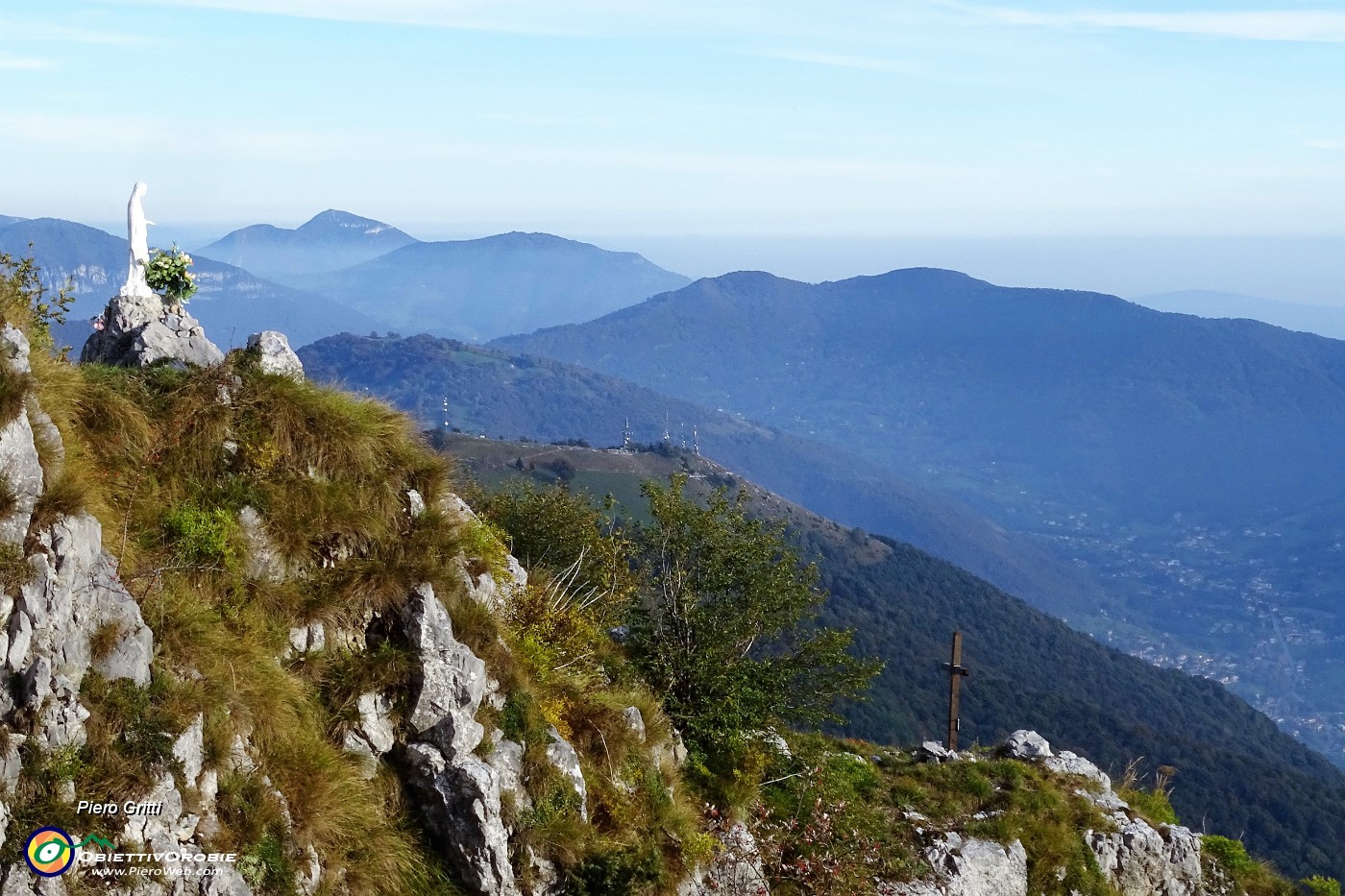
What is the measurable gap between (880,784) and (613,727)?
8.06 metres

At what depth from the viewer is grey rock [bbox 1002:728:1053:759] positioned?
21.9 metres

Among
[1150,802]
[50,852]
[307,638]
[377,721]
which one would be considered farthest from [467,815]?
[1150,802]

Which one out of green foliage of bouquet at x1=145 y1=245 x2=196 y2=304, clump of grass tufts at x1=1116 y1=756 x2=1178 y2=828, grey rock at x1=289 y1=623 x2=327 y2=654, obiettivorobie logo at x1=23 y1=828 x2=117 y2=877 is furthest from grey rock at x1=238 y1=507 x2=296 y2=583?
clump of grass tufts at x1=1116 y1=756 x2=1178 y2=828

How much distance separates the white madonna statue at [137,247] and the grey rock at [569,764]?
901 centimetres

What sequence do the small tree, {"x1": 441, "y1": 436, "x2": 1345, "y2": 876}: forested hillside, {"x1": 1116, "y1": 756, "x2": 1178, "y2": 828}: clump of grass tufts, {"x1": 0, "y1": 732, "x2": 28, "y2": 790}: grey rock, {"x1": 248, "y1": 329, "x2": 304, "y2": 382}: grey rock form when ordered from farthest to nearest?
{"x1": 441, "y1": 436, "x2": 1345, "y2": 876}: forested hillside, {"x1": 1116, "y1": 756, "x2": 1178, "y2": 828}: clump of grass tufts, the small tree, {"x1": 248, "y1": 329, "x2": 304, "y2": 382}: grey rock, {"x1": 0, "y1": 732, "x2": 28, "y2": 790}: grey rock

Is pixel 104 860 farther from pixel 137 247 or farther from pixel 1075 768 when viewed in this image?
pixel 1075 768

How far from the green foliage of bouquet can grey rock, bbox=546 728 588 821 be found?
28.9 ft

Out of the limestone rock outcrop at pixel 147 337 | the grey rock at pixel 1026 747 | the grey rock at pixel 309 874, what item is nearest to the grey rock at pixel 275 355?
the limestone rock outcrop at pixel 147 337

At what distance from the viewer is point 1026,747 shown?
22156 millimetres

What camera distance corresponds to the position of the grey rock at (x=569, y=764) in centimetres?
1180

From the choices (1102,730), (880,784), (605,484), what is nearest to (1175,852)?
(880,784)

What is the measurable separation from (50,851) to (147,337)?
7.34 m

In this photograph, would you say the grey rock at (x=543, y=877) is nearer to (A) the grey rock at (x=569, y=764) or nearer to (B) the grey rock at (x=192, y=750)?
(A) the grey rock at (x=569, y=764)

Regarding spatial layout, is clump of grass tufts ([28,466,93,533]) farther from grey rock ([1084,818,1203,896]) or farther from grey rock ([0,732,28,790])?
grey rock ([1084,818,1203,896])
